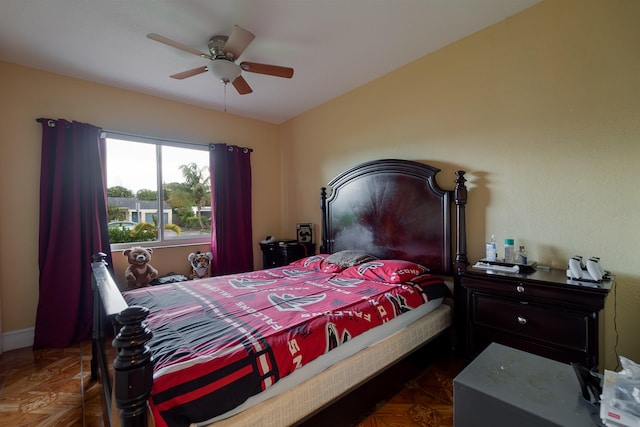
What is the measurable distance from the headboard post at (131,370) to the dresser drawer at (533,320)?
203 centimetres

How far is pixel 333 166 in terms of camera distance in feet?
11.9

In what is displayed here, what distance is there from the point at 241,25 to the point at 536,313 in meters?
2.88

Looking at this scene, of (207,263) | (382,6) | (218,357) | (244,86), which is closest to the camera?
(218,357)

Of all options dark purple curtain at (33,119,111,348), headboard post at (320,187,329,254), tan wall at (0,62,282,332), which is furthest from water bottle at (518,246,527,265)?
dark purple curtain at (33,119,111,348)

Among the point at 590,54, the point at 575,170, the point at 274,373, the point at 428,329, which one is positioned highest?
the point at 590,54

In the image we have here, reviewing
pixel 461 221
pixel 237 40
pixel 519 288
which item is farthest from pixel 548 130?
pixel 237 40

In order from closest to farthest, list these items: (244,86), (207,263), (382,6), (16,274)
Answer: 1. (382,6)
2. (244,86)
3. (16,274)
4. (207,263)

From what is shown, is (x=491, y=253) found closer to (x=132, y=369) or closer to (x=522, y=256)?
(x=522, y=256)

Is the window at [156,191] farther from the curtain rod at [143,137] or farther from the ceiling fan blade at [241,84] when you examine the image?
the ceiling fan blade at [241,84]

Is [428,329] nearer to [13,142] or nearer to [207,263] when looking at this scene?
[207,263]

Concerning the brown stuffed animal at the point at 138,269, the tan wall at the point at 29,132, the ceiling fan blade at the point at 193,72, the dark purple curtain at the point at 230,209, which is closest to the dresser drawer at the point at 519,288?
the ceiling fan blade at the point at 193,72

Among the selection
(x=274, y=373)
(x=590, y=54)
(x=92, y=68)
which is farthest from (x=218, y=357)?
(x=92, y=68)

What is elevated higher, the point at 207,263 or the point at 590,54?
the point at 590,54

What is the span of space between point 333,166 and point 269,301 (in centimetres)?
218
